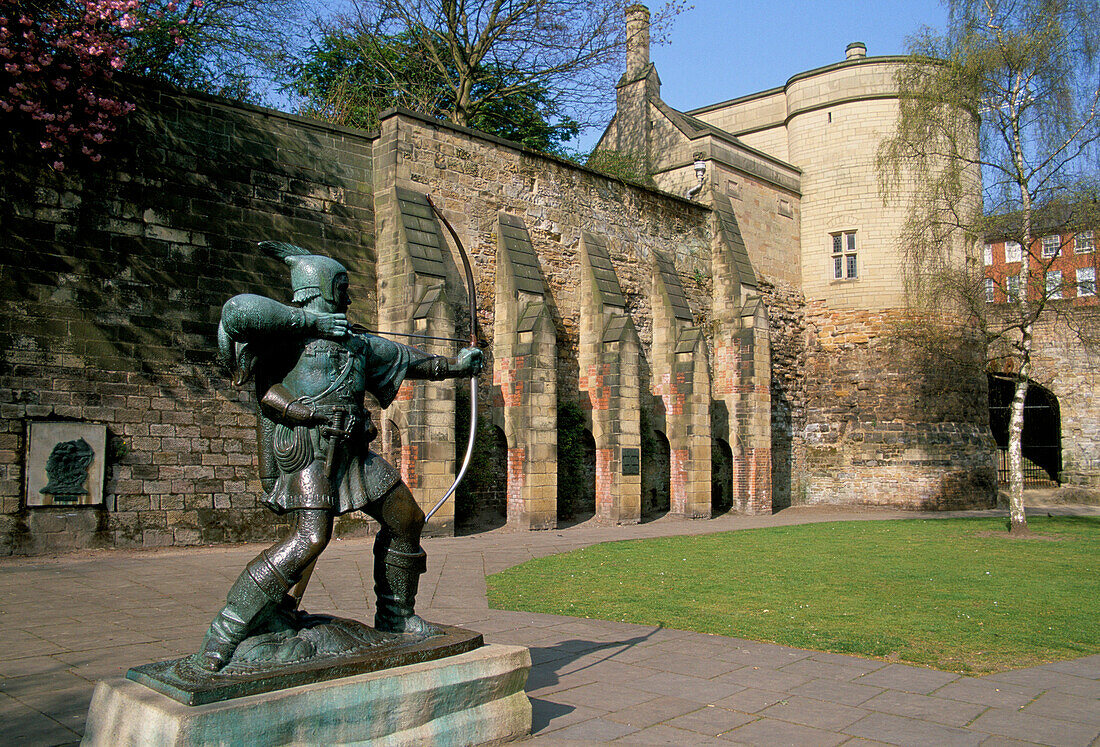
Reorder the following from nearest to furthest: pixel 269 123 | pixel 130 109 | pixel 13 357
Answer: pixel 13 357 < pixel 130 109 < pixel 269 123

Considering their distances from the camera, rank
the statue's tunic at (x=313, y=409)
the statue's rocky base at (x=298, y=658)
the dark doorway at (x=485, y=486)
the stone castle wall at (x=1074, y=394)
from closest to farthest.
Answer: the statue's rocky base at (x=298, y=658), the statue's tunic at (x=313, y=409), the dark doorway at (x=485, y=486), the stone castle wall at (x=1074, y=394)

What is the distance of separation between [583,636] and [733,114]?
24.5 metres

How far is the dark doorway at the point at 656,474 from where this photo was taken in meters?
19.9

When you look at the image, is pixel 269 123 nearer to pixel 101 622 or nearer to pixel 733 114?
pixel 101 622

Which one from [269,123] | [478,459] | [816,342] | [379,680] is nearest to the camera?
[379,680]

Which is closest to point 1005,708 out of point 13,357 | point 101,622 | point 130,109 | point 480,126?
point 101,622

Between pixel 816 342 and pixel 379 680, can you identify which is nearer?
pixel 379 680

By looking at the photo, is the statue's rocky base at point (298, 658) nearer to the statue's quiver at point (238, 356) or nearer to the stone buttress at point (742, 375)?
the statue's quiver at point (238, 356)

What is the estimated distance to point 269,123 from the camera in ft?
45.3

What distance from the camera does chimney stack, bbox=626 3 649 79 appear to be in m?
25.2

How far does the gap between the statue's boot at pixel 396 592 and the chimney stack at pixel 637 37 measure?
77.7 feet

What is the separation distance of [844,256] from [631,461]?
11.4 m

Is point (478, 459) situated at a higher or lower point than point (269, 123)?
lower

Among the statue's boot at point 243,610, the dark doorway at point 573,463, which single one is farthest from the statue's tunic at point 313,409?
the dark doorway at point 573,463
